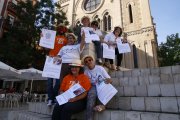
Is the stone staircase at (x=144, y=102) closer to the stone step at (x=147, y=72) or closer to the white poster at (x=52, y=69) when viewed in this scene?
the stone step at (x=147, y=72)

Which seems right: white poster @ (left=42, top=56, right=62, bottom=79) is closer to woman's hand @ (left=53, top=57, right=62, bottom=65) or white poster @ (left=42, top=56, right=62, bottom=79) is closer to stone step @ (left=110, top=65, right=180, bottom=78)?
woman's hand @ (left=53, top=57, right=62, bottom=65)

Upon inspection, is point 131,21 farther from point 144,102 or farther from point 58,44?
point 144,102

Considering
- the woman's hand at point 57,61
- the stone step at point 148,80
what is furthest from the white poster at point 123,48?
the woman's hand at point 57,61

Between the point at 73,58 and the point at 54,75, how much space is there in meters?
0.66

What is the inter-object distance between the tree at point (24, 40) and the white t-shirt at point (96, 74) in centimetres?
1360

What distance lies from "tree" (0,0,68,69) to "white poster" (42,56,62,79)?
12.7 meters

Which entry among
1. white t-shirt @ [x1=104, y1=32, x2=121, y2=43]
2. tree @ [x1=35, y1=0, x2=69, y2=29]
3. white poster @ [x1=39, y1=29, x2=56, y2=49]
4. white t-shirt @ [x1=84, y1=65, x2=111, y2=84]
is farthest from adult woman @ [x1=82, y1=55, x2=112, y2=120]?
tree @ [x1=35, y1=0, x2=69, y2=29]

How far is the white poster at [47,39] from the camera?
16.3ft

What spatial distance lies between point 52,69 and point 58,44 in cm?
89

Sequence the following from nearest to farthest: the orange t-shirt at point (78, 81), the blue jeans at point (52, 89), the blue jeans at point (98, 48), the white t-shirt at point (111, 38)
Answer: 1. the orange t-shirt at point (78, 81)
2. the blue jeans at point (52, 89)
3. the blue jeans at point (98, 48)
4. the white t-shirt at point (111, 38)

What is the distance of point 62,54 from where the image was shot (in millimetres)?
4617

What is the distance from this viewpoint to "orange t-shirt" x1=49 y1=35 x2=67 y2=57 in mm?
5023

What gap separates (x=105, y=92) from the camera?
3652mm

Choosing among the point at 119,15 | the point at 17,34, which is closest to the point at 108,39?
the point at 17,34
